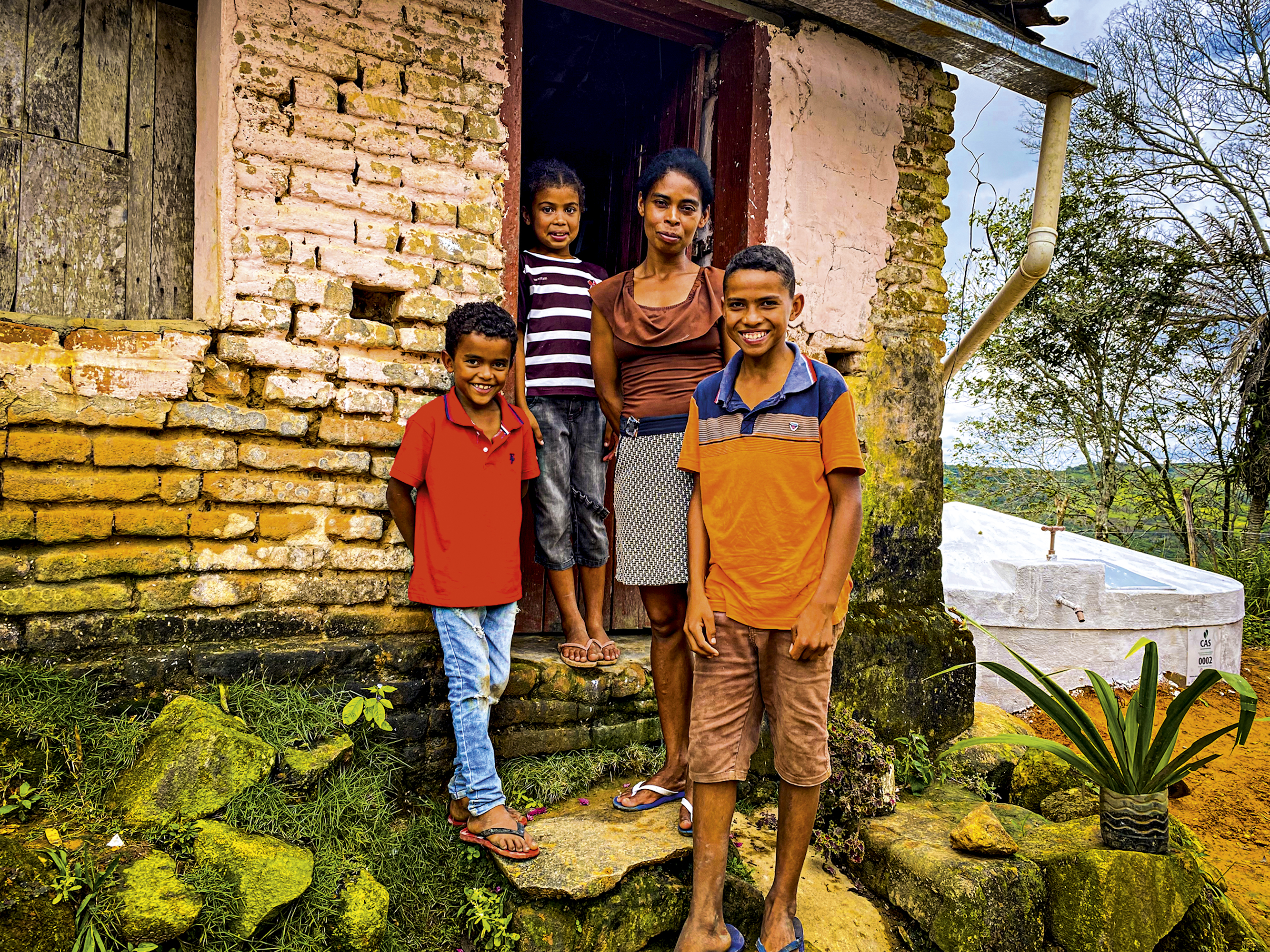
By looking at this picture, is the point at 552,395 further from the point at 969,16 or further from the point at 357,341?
the point at 969,16

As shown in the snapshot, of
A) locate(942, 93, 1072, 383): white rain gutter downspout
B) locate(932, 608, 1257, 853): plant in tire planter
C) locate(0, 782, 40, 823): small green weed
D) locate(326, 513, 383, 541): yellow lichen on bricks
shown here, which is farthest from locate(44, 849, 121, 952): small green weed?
locate(942, 93, 1072, 383): white rain gutter downspout

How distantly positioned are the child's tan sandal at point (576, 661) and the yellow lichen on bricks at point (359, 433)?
1010 mm

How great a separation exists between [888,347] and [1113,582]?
4896 millimetres

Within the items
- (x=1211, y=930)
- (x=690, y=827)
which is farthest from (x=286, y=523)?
(x=1211, y=930)

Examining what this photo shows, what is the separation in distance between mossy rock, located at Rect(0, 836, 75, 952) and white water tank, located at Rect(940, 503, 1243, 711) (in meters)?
6.01

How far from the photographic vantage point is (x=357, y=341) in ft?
8.97

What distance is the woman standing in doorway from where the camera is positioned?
2533 mm

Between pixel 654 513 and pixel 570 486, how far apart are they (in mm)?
633

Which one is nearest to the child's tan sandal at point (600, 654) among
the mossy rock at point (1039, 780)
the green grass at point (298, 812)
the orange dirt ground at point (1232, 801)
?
the green grass at point (298, 812)

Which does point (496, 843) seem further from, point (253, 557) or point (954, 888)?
point (954, 888)

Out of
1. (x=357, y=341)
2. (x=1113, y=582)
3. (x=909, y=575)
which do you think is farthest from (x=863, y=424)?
(x=1113, y=582)

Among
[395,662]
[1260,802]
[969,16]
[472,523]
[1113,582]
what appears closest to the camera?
[472,523]

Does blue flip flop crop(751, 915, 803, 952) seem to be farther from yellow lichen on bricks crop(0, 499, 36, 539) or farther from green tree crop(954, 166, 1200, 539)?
green tree crop(954, 166, 1200, 539)

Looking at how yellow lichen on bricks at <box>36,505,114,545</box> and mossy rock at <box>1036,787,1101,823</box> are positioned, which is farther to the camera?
mossy rock at <box>1036,787,1101,823</box>
